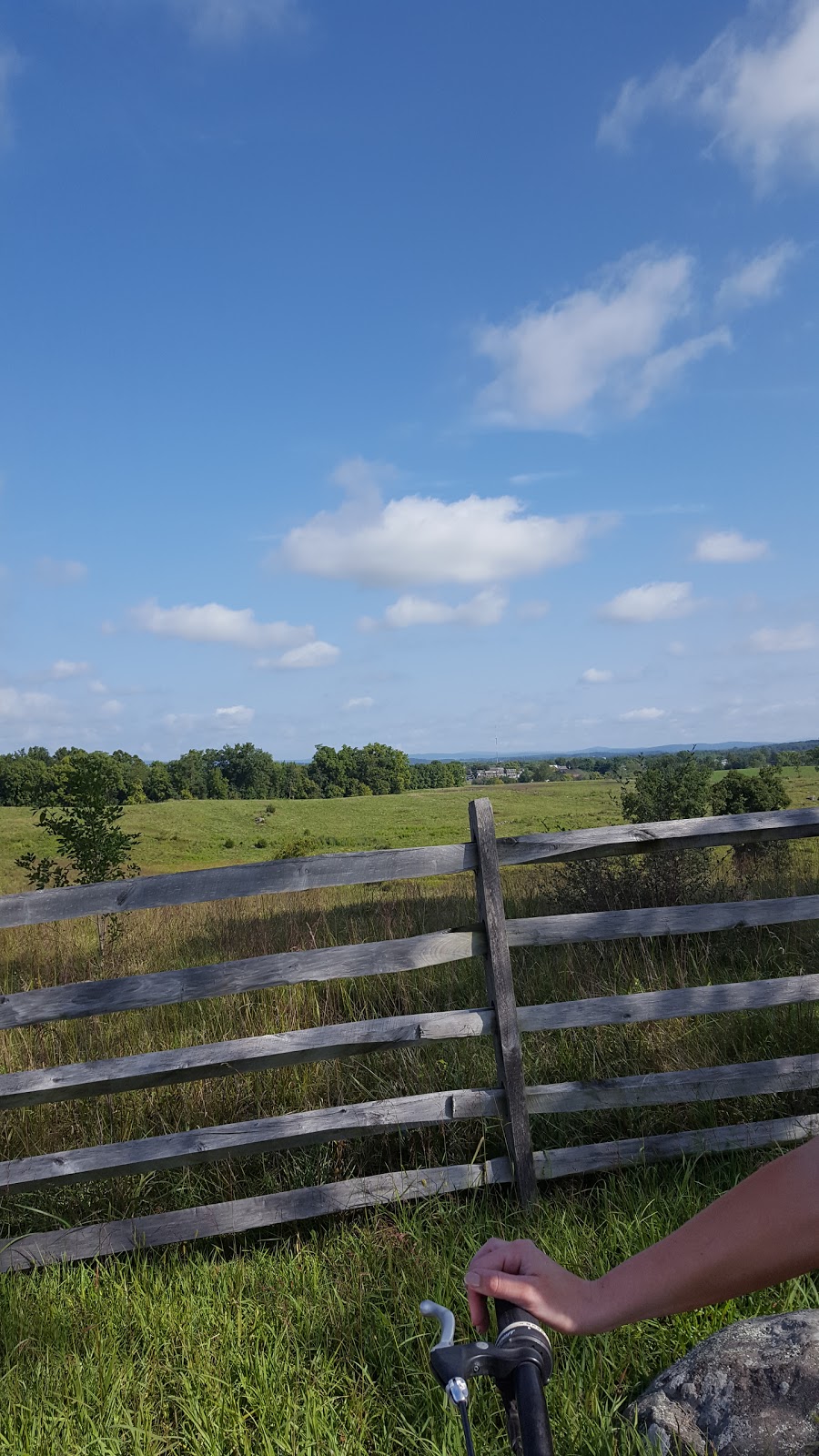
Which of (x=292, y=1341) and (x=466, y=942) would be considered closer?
(x=292, y=1341)

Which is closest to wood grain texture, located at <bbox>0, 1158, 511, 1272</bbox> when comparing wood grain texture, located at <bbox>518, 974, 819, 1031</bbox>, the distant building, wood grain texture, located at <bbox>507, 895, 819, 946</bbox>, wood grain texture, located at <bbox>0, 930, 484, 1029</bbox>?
wood grain texture, located at <bbox>518, 974, 819, 1031</bbox>

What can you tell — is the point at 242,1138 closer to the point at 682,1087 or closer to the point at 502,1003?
the point at 502,1003

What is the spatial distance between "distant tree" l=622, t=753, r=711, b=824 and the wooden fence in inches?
311

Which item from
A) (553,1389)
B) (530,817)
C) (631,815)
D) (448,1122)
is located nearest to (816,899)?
(448,1122)

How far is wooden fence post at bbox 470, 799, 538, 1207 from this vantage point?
12.0ft

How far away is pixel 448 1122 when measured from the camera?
12.8 ft

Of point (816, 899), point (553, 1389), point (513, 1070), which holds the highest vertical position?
point (816, 899)

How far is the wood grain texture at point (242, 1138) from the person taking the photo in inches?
139

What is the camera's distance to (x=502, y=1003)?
12.2 ft

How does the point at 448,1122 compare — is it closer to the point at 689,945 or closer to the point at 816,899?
the point at 816,899

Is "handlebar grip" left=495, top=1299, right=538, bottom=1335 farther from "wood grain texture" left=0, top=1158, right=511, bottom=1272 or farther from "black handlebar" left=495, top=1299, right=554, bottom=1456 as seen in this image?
"wood grain texture" left=0, top=1158, right=511, bottom=1272

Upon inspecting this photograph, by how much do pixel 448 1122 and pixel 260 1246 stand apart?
0.91 metres

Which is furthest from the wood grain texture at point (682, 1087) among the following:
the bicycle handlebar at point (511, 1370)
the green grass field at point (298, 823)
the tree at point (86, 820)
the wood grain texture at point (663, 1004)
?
the green grass field at point (298, 823)

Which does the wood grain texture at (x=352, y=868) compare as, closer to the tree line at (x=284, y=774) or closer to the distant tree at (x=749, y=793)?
the distant tree at (x=749, y=793)
